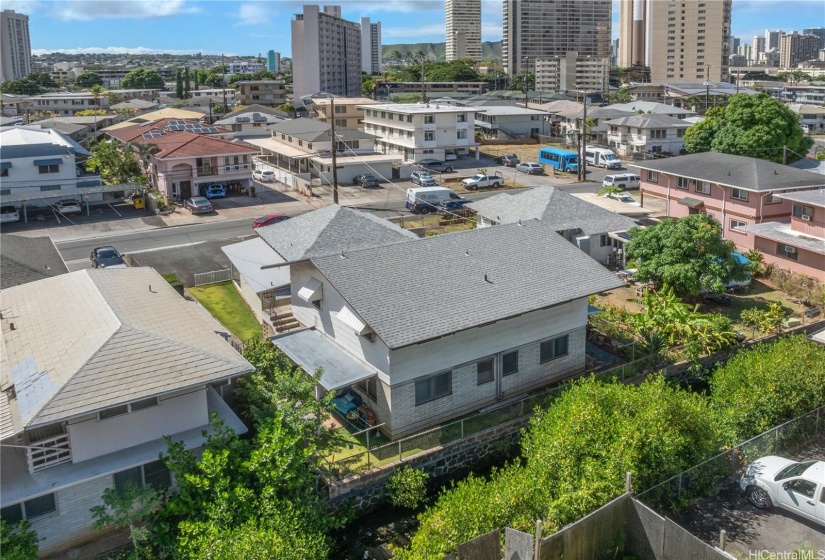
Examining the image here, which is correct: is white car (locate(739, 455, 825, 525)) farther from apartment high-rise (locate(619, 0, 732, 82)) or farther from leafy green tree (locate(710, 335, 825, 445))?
apartment high-rise (locate(619, 0, 732, 82))

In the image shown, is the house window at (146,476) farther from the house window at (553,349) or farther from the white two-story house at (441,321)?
the house window at (553,349)

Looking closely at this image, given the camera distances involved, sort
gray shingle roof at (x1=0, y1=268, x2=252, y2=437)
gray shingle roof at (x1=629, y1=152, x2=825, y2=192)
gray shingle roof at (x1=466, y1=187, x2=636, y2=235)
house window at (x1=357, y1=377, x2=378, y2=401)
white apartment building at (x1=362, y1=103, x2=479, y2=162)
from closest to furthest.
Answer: gray shingle roof at (x1=0, y1=268, x2=252, y2=437), house window at (x1=357, y1=377, x2=378, y2=401), gray shingle roof at (x1=466, y1=187, x2=636, y2=235), gray shingle roof at (x1=629, y1=152, x2=825, y2=192), white apartment building at (x1=362, y1=103, x2=479, y2=162)

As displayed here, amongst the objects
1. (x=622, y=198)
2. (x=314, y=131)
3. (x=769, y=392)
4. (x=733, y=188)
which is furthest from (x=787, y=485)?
(x=314, y=131)

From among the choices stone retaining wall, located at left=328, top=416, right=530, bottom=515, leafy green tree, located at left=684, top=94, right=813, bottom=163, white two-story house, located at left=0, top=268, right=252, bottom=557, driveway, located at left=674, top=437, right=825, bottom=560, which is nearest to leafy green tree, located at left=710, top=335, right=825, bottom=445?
driveway, located at left=674, top=437, right=825, bottom=560

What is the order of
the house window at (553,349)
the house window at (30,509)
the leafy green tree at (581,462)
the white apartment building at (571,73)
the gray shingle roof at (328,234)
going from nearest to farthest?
the leafy green tree at (581,462), the house window at (30,509), the house window at (553,349), the gray shingle roof at (328,234), the white apartment building at (571,73)

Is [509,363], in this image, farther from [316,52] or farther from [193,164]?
[316,52]

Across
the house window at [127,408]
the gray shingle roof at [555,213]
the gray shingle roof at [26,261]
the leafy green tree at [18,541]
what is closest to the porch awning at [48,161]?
the gray shingle roof at [26,261]

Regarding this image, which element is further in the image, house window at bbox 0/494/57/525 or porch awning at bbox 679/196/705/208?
porch awning at bbox 679/196/705/208
